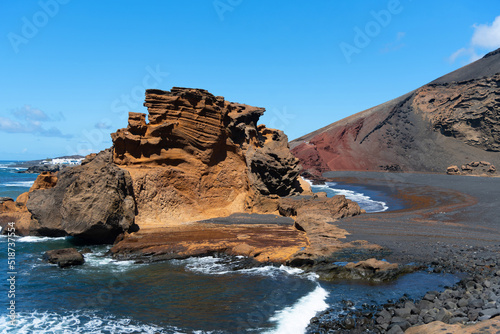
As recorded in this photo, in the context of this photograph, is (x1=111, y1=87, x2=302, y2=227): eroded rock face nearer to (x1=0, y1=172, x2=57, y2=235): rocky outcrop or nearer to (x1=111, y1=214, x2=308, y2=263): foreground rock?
(x1=111, y1=214, x2=308, y2=263): foreground rock

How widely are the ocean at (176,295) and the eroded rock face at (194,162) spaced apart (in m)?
5.40

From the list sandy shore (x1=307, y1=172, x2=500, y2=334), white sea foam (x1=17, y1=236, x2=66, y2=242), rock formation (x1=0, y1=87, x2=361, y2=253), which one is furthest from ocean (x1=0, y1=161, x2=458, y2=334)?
white sea foam (x1=17, y1=236, x2=66, y2=242)

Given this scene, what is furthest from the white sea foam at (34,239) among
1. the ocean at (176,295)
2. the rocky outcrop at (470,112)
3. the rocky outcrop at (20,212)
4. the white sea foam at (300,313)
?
the rocky outcrop at (470,112)

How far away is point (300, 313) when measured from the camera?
8.41 meters

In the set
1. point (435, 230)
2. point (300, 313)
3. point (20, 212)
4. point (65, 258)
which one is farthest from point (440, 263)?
point (20, 212)

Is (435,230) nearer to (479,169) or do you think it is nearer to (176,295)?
(176,295)

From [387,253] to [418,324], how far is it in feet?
16.9

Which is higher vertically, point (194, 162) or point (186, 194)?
point (194, 162)

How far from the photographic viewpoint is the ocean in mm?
7871

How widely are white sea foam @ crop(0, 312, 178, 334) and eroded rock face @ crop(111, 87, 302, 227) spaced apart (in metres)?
8.42

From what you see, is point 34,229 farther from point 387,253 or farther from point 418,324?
point 418,324

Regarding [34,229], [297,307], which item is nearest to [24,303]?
[297,307]

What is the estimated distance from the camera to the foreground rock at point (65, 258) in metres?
11.8

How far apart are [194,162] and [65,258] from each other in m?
8.23
